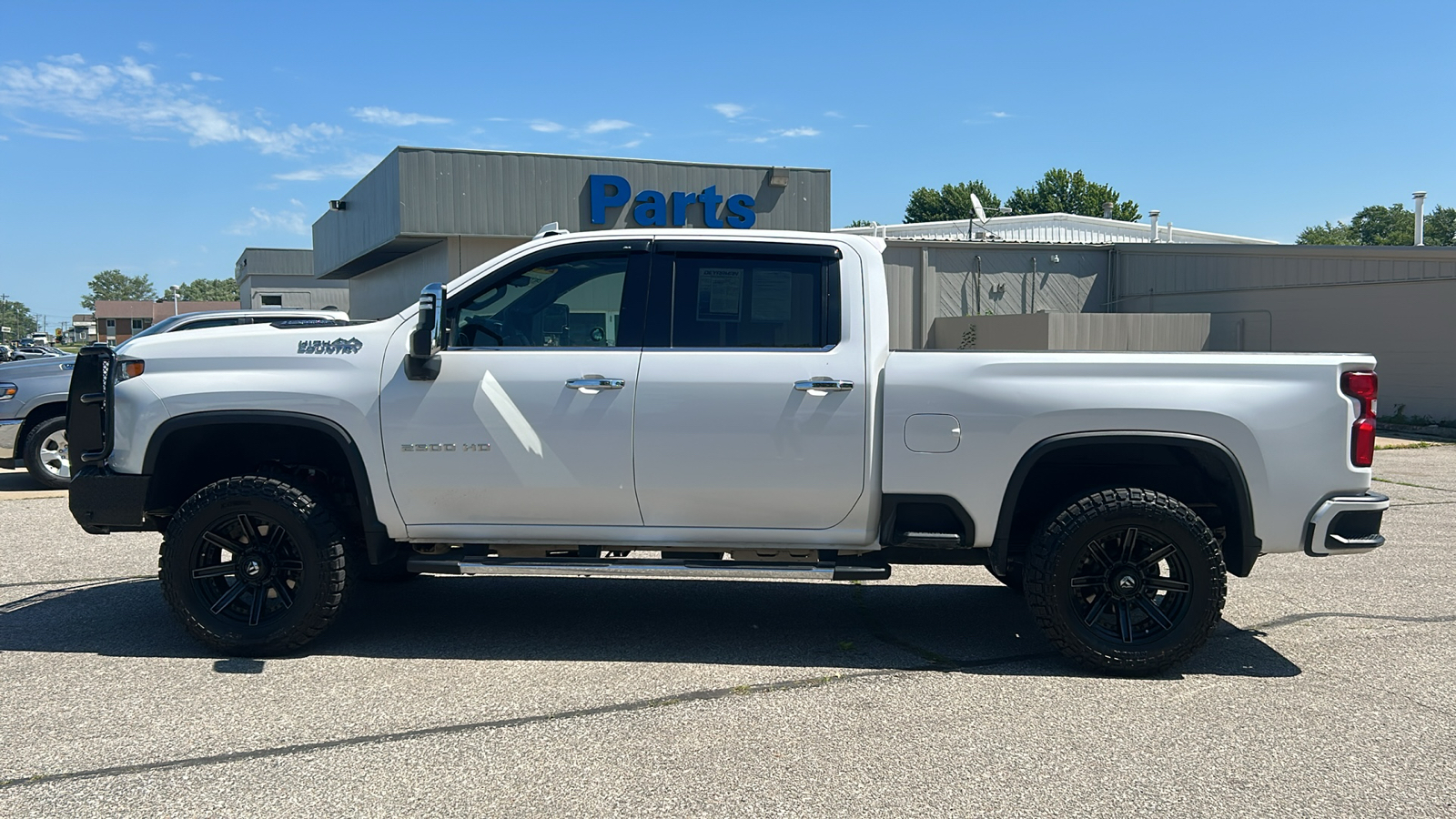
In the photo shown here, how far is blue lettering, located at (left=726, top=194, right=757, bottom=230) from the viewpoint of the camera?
23.5 metres

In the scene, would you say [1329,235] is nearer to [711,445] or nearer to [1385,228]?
[1385,228]

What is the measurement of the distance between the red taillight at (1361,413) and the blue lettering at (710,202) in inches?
745

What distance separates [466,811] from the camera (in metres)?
3.58

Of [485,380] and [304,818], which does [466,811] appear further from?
[485,380]

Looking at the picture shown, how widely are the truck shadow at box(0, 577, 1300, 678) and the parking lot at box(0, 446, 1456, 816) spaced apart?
0.08 ft

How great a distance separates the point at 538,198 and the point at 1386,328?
1588 centimetres

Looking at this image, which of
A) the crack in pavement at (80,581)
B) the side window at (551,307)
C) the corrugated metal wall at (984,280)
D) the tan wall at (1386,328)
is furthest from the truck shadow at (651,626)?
the corrugated metal wall at (984,280)

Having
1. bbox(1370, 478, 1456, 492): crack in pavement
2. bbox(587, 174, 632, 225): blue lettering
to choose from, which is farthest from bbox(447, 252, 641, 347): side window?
bbox(587, 174, 632, 225): blue lettering

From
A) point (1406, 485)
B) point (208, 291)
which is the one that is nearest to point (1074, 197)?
point (1406, 485)

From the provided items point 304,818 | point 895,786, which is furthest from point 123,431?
point 895,786

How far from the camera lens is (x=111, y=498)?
5301mm

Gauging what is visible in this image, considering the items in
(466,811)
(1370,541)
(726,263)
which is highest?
(726,263)

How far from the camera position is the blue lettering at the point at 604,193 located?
22.6m

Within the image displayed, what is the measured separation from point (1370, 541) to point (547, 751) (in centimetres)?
371
